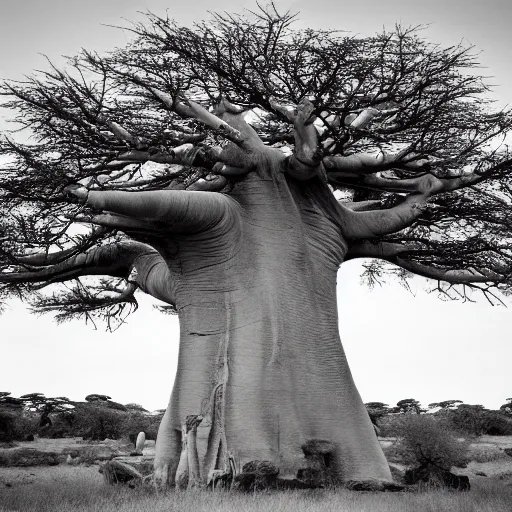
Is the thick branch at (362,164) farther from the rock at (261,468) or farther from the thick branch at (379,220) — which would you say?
the rock at (261,468)

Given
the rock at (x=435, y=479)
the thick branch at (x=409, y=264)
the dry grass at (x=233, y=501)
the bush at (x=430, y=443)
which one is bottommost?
the dry grass at (x=233, y=501)

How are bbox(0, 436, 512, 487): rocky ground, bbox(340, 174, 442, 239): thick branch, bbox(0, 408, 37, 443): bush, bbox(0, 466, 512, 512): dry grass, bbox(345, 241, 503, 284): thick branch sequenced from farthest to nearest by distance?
bbox(0, 408, 37, 443): bush, bbox(345, 241, 503, 284): thick branch, bbox(0, 436, 512, 487): rocky ground, bbox(340, 174, 442, 239): thick branch, bbox(0, 466, 512, 512): dry grass

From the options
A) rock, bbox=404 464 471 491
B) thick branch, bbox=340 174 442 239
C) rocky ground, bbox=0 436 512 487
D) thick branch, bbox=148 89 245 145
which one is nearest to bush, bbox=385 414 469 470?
rock, bbox=404 464 471 491

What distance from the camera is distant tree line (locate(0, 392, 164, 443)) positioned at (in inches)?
751

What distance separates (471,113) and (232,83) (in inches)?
145

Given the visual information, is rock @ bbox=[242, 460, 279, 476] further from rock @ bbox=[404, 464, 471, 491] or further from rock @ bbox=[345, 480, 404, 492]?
rock @ bbox=[404, 464, 471, 491]

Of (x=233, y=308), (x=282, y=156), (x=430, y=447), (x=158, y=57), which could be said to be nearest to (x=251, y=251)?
(x=233, y=308)

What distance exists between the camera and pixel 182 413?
27.8 ft

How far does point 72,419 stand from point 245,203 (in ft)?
43.7

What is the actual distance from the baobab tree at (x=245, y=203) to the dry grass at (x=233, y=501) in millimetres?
950

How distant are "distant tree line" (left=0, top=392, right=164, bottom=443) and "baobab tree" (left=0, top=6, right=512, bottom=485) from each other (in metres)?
9.67

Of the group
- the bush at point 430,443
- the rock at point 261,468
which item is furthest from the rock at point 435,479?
the rock at point 261,468

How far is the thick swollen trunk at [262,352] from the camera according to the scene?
800 cm

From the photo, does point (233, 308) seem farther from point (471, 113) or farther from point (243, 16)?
point (471, 113)
